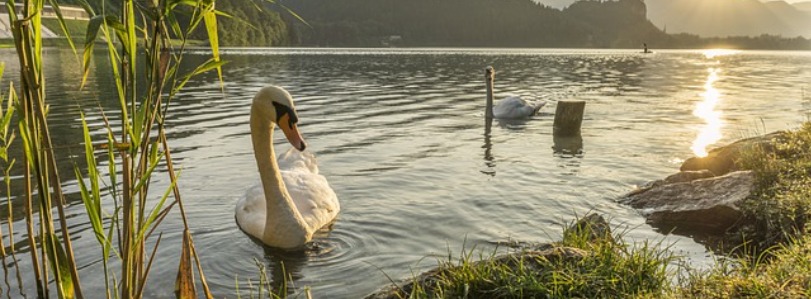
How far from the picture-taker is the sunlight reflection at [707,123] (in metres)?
14.0

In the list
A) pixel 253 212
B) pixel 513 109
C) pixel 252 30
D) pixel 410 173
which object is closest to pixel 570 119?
pixel 513 109

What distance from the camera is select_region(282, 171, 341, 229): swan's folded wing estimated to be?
7305 mm

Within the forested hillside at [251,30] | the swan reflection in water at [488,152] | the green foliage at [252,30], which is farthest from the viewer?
the green foliage at [252,30]

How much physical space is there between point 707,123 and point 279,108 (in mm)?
15450

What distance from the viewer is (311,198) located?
24.8ft

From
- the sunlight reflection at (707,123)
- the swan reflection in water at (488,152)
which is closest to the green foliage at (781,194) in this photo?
the sunlight reflection at (707,123)

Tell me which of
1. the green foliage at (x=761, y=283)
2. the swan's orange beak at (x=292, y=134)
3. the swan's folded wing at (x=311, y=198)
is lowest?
the swan's folded wing at (x=311, y=198)

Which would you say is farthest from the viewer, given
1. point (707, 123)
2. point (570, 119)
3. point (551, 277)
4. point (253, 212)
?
point (707, 123)

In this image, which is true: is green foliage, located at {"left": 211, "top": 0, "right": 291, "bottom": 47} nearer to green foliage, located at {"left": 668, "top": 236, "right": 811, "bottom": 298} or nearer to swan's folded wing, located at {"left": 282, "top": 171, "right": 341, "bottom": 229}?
swan's folded wing, located at {"left": 282, "top": 171, "right": 341, "bottom": 229}

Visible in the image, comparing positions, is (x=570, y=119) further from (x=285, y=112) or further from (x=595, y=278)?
(x=595, y=278)

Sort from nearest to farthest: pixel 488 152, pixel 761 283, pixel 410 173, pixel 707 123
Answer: pixel 761 283, pixel 410 173, pixel 488 152, pixel 707 123

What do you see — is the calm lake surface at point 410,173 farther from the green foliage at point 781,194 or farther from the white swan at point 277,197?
the green foliage at point 781,194

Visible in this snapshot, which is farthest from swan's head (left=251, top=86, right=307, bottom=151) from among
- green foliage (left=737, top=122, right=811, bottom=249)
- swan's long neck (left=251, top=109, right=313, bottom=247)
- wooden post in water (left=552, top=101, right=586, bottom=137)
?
wooden post in water (left=552, top=101, right=586, bottom=137)

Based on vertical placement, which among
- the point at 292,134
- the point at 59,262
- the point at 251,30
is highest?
the point at 251,30
